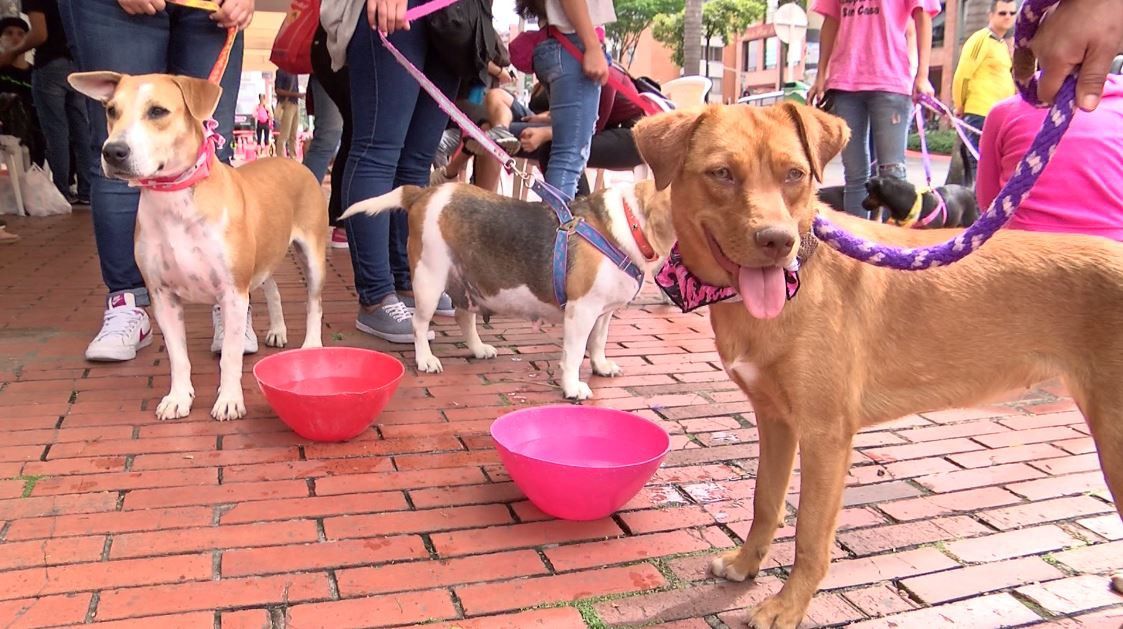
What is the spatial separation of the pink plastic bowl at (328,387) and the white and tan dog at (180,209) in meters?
0.24

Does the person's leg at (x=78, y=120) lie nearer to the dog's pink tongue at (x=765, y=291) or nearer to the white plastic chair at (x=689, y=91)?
the white plastic chair at (x=689, y=91)

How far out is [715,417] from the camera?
382 cm

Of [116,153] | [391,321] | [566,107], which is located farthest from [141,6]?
[566,107]

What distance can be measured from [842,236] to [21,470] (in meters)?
2.93

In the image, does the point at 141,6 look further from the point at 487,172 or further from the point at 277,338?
the point at 487,172

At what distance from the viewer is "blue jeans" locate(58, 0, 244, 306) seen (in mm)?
3732

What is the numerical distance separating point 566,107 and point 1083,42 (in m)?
3.41

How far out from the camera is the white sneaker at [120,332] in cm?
412

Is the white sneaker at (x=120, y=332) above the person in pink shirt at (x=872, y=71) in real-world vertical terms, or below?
below

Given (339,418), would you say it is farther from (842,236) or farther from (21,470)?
(842,236)

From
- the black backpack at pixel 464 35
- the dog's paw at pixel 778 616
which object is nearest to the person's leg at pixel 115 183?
the black backpack at pixel 464 35

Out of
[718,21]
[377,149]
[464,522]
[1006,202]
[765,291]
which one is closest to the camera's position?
[1006,202]

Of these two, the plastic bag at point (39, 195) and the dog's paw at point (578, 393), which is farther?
the plastic bag at point (39, 195)

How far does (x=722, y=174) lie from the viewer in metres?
2.18
